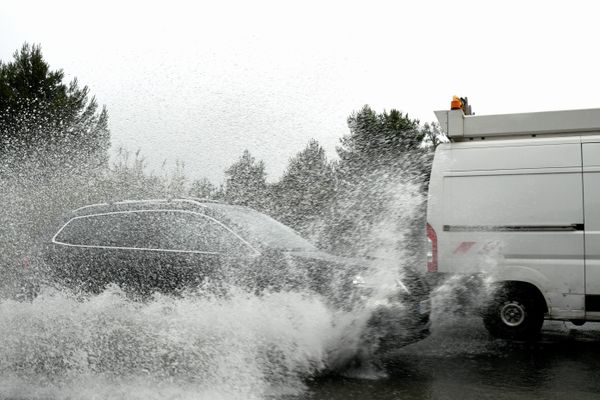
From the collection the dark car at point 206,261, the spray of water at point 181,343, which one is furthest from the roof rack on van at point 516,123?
the spray of water at point 181,343

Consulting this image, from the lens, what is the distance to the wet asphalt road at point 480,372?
14.3 feet

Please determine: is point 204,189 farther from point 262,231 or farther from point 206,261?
point 206,261

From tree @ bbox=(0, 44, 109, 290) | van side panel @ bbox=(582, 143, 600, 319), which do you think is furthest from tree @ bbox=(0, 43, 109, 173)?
van side panel @ bbox=(582, 143, 600, 319)

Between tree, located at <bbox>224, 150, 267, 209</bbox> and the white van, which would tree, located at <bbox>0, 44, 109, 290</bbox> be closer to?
tree, located at <bbox>224, 150, 267, 209</bbox>

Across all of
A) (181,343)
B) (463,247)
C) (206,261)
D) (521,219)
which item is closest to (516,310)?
(463,247)

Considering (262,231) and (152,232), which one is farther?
(262,231)

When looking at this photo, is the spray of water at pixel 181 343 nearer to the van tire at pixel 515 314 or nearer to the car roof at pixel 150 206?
the car roof at pixel 150 206

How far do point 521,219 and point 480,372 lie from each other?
197 centimetres

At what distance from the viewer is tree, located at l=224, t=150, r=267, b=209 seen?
7285 mm

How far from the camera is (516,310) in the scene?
21.5 feet

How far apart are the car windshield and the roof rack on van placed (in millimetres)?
2462

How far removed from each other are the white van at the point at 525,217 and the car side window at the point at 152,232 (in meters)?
2.75

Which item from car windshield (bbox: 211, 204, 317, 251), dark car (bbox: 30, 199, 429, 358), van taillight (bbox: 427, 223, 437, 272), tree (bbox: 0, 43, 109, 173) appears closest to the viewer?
dark car (bbox: 30, 199, 429, 358)

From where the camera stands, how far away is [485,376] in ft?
16.2
